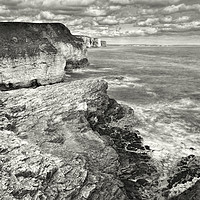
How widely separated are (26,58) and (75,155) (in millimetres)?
27599

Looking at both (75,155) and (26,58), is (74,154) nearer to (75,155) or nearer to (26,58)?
(75,155)

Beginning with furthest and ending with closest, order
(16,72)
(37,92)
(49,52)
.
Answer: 1. (49,52)
2. (16,72)
3. (37,92)

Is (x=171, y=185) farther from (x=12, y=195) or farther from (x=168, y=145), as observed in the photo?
(x=12, y=195)

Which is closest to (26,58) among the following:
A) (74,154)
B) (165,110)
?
(165,110)

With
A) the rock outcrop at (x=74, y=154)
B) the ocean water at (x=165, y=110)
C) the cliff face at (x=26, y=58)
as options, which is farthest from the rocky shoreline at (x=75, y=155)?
the cliff face at (x=26, y=58)

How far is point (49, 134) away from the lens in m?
18.2

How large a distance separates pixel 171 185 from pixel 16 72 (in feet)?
93.9

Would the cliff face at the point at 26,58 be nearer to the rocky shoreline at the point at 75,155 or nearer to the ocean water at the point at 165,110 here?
the ocean water at the point at 165,110

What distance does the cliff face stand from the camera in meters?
37.9

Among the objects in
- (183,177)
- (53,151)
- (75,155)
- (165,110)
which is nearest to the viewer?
(75,155)

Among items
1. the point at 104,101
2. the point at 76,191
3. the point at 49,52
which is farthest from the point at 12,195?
the point at 49,52

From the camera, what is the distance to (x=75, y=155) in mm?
15820

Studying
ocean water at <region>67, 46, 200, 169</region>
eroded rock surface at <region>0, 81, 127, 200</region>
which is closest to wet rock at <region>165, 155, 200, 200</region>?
ocean water at <region>67, 46, 200, 169</region>

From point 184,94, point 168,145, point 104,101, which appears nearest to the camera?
point 168,145
